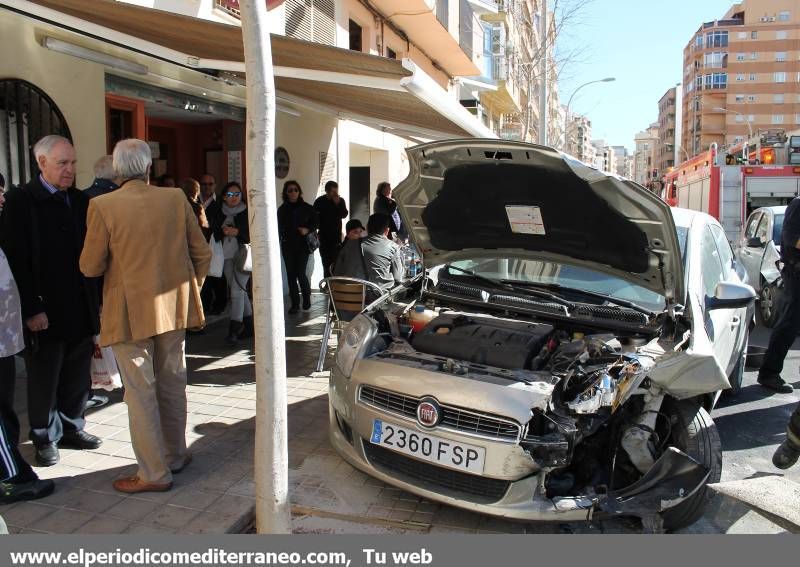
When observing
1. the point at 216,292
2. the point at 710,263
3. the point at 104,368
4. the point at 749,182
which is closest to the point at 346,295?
the point at 104,368

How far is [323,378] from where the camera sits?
20.6ft

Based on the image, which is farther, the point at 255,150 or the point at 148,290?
the point at 148,290

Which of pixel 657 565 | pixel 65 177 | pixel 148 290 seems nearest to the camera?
pixel 657 565

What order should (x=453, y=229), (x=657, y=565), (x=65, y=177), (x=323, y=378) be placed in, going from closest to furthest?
(x=657, y=565) → (x=65, y=177) → (x=453, y=229) → (x=323, y=378)

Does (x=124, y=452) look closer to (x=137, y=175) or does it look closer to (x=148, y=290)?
(x=148, y=290)

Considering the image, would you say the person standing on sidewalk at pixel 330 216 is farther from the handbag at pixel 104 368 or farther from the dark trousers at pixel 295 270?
the handbag at pixel 104 368

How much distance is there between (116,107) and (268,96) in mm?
5791

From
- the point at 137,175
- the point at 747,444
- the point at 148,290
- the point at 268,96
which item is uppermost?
the point at 268,96

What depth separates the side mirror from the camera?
169 inches

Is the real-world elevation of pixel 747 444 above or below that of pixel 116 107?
below

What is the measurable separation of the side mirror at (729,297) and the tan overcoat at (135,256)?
326 cm

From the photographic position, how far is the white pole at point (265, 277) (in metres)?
2.85

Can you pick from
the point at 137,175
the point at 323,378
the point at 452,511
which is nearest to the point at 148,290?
the point at 137,175

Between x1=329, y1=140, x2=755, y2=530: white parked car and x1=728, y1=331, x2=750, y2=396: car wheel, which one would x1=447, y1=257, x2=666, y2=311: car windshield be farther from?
x1=728, y1=331, x2=750, y2=396: car wheel
